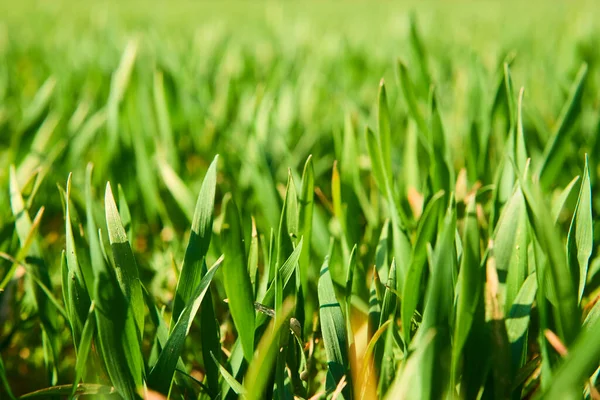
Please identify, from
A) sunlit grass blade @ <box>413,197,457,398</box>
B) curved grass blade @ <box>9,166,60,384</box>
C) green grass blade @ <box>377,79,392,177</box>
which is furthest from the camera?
green grass blade @ <box>377,79,392,177</box>

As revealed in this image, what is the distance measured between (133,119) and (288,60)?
0.83 metres

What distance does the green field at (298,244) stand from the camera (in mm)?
497

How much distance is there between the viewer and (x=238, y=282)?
0.53 m

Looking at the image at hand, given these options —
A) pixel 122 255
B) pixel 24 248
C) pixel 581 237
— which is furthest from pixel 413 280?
pixel 24 248

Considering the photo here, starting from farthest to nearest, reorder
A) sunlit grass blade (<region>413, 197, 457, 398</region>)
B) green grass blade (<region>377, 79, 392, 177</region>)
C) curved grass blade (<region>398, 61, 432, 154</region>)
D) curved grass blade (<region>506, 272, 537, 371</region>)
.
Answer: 1. curved grass blade (<region>398, 61, 432, 154</region>)
2. green grass blade (<region>377, 79, 392, 177</region>)
3. curved grass blade (<region>506, 272, 537, 371</region>)
4. sunlit grass blade (<region>413, 197, 457, 398</region>)

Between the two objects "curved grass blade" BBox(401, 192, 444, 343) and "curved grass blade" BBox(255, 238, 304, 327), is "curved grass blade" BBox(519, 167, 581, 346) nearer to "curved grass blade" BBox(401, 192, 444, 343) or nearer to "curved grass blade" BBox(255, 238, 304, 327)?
"curved grass blade" BBox(401, 192, 444, 343)

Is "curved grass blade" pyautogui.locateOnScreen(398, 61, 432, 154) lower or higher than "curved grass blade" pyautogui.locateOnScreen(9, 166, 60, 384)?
higher

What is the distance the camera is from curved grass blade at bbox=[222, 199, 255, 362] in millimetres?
525

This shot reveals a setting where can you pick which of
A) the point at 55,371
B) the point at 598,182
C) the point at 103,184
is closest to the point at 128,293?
the point at 55,371

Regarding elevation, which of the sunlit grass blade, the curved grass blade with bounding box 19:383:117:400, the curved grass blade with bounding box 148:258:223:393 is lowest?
the curved grass blade with bounding box 19:383:117:400

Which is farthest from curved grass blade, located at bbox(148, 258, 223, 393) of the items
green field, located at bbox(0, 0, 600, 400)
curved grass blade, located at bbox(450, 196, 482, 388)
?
curved grass blade, located at bbox(450, 196, 482, 388)

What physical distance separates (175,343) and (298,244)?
0.16m

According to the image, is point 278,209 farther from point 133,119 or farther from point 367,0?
point 367,0

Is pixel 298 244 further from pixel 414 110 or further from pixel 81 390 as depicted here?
pixel 414 110
